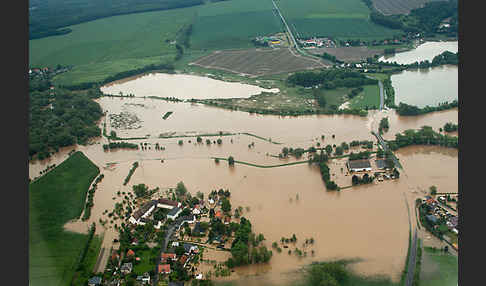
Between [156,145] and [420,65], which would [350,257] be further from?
[420,65]

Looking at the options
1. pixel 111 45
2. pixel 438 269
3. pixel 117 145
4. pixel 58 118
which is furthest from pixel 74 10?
pixel 438 269

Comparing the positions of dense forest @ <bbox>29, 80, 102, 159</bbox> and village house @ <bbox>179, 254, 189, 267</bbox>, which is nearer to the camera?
village house @ <bbox>179, 254, 189, 267</bbox>

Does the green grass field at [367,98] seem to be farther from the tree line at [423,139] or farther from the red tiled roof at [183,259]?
the red tiled roof at [183,259]

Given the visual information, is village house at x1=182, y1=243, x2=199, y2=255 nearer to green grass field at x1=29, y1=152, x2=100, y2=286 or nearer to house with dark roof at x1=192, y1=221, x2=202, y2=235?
house with dark roof at x1=192, y1=221, x2=202, y2=235

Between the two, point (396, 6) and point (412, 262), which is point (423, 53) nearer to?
point (396, 6)

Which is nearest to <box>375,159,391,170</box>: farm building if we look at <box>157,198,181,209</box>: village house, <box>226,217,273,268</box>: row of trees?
<box>226,217,273,268</box>: row of trees

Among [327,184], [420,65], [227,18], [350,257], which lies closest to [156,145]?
[327,184]
